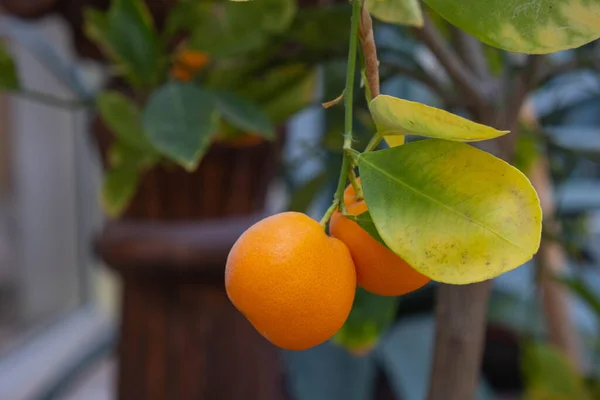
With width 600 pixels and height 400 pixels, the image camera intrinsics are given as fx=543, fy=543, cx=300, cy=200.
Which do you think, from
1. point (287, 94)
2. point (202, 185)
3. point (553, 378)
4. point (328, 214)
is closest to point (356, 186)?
point (328, 214)

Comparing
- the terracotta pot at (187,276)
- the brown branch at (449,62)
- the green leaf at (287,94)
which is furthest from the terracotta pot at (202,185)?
the brown branch at (449,62)

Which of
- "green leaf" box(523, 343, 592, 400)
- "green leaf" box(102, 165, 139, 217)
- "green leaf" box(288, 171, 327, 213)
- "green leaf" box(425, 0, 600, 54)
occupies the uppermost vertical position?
"green leaf" box(425, 0, 600, 54)

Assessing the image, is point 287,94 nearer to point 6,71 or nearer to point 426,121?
point 6,71

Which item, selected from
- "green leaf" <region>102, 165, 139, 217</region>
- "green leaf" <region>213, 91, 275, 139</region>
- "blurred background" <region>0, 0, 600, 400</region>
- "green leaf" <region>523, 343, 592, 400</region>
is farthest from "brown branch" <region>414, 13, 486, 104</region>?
"green leaf" <region>523, 343, 592, 400</region>

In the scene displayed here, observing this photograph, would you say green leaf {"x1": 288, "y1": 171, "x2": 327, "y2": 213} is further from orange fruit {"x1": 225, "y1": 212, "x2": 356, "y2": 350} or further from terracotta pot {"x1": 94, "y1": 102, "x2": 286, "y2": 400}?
orange fruit {"x1": 225, "y1": 212, "x2": 356, "y2": 350}

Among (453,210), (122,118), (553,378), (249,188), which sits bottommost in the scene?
(553,378)

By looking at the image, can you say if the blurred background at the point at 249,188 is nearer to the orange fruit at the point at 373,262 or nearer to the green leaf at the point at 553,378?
the green leaf at the point at 553,378

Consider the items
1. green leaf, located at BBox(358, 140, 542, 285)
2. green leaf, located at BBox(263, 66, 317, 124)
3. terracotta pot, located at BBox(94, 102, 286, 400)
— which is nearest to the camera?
green leaf, located at BBox(358, 140, 542, 285)

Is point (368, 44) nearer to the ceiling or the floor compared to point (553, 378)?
nearer to the ceiling
